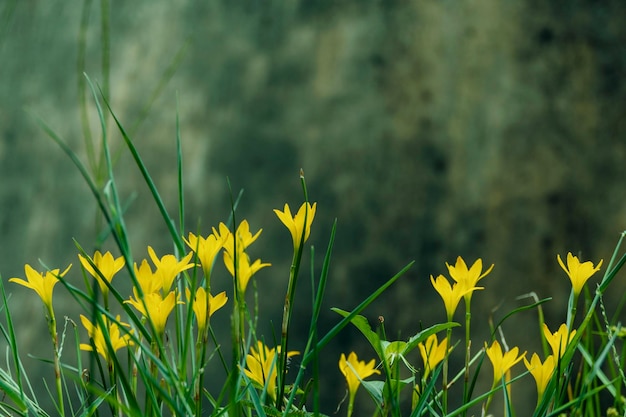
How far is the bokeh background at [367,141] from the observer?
183 centimetres

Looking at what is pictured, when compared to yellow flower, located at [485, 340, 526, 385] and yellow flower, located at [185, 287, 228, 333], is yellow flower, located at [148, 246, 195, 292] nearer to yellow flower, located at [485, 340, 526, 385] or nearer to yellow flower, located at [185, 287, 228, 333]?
yellow flower, located at [185, 287, 228, 333]

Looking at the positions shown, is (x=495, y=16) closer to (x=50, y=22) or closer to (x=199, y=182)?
(x=199, y=182)

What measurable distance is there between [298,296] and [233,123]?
1.85ft

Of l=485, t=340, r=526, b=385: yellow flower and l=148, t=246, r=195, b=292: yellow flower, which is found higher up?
l=148, t=246, r=195, b=292: yellow flower

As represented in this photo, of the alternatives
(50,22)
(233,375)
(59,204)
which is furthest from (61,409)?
(50,22)

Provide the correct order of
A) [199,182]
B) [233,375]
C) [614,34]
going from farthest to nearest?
[199,182] < [614,34] < [233,375]

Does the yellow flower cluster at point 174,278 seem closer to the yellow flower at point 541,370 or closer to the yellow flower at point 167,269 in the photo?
the yellow flower at point 167,269

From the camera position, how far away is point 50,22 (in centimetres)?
234

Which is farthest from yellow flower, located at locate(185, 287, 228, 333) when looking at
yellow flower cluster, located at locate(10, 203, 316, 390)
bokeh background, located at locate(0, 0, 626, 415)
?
bokeh background, located at locate(0, 0, 626, 415)

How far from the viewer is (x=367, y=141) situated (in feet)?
6.52

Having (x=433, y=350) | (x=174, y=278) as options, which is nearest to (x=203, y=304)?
(x=174, y=278)

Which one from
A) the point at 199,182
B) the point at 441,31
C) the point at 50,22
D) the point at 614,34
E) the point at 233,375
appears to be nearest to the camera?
the point at 233,375

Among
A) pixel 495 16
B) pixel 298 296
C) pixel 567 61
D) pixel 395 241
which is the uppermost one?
pixel 495 16

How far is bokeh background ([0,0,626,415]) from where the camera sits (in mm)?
1831
